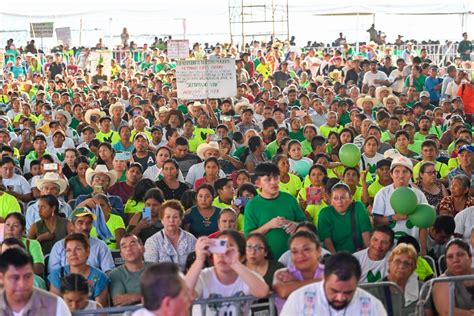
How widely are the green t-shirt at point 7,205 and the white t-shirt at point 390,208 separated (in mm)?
3791

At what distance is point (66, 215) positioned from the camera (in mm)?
11242

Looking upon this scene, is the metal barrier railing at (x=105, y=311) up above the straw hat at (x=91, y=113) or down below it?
below

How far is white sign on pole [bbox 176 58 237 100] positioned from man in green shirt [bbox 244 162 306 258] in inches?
345

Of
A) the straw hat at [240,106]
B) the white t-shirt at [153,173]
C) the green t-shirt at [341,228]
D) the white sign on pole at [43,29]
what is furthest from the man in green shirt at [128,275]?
the white sign on pole at [43,29]

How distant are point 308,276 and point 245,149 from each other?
7.42 meters

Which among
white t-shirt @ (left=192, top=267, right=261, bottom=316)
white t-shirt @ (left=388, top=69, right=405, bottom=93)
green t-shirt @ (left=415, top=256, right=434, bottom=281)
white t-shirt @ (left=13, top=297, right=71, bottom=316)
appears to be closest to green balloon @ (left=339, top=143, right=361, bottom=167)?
green t-shirt @ (left=415, top=256, right=434, bottom=281)

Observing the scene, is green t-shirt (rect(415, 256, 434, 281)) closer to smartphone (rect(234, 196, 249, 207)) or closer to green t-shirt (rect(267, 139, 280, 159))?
smartphone (rect(234, 196, 249, 207))

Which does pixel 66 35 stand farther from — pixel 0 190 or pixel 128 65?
pixel 0 190

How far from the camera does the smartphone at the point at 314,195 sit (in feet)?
35.6

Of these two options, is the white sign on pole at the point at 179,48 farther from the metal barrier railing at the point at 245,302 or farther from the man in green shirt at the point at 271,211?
the metal barrier railing at the point at 245,302

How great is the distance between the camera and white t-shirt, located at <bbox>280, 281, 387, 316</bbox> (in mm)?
6438

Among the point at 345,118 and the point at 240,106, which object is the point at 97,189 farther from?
the point at 345,118

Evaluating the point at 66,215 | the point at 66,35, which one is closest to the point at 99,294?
the point at 66,215

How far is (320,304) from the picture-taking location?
645cm
